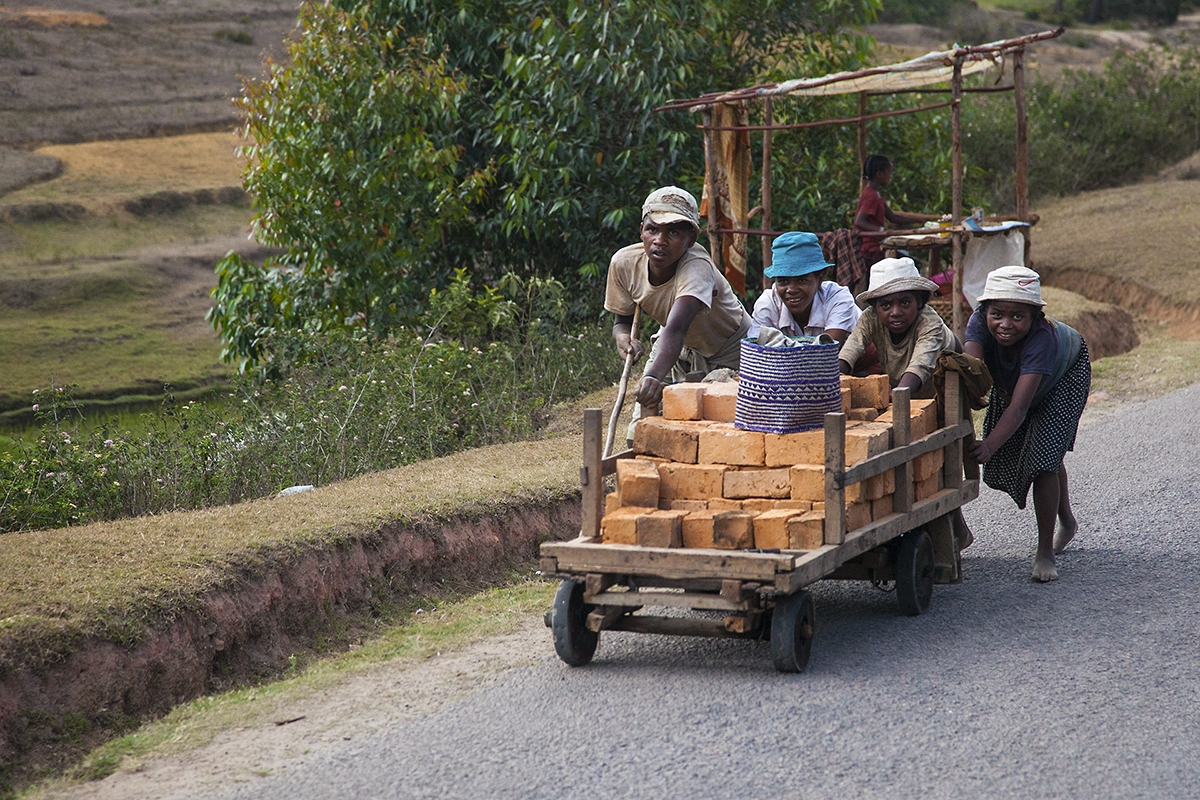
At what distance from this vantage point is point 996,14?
55.2 meters

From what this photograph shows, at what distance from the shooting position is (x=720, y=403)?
5238 mm

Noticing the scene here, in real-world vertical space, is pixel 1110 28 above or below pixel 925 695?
above

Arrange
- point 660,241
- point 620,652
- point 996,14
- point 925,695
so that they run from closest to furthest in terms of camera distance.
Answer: point 925,695 < point 620,652 < point 660,241 < point 996,14

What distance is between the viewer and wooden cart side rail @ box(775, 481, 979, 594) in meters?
4.38

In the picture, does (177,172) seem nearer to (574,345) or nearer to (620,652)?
(574,345)

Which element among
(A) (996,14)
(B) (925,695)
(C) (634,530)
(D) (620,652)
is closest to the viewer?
(B) (925,695)

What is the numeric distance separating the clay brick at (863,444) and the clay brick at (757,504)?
0.35m

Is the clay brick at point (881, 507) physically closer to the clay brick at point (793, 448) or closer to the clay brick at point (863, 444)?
the clay brick at point (863, 444)

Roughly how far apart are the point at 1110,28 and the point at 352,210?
5249 centimetres

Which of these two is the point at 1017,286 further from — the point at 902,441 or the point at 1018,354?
the point at 902,441

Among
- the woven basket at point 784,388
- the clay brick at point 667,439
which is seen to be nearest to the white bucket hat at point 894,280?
the woven basket at point 784,388

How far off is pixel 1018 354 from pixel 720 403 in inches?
66.6

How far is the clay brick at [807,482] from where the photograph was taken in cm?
476

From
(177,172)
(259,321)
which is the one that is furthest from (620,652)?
(177,172)
